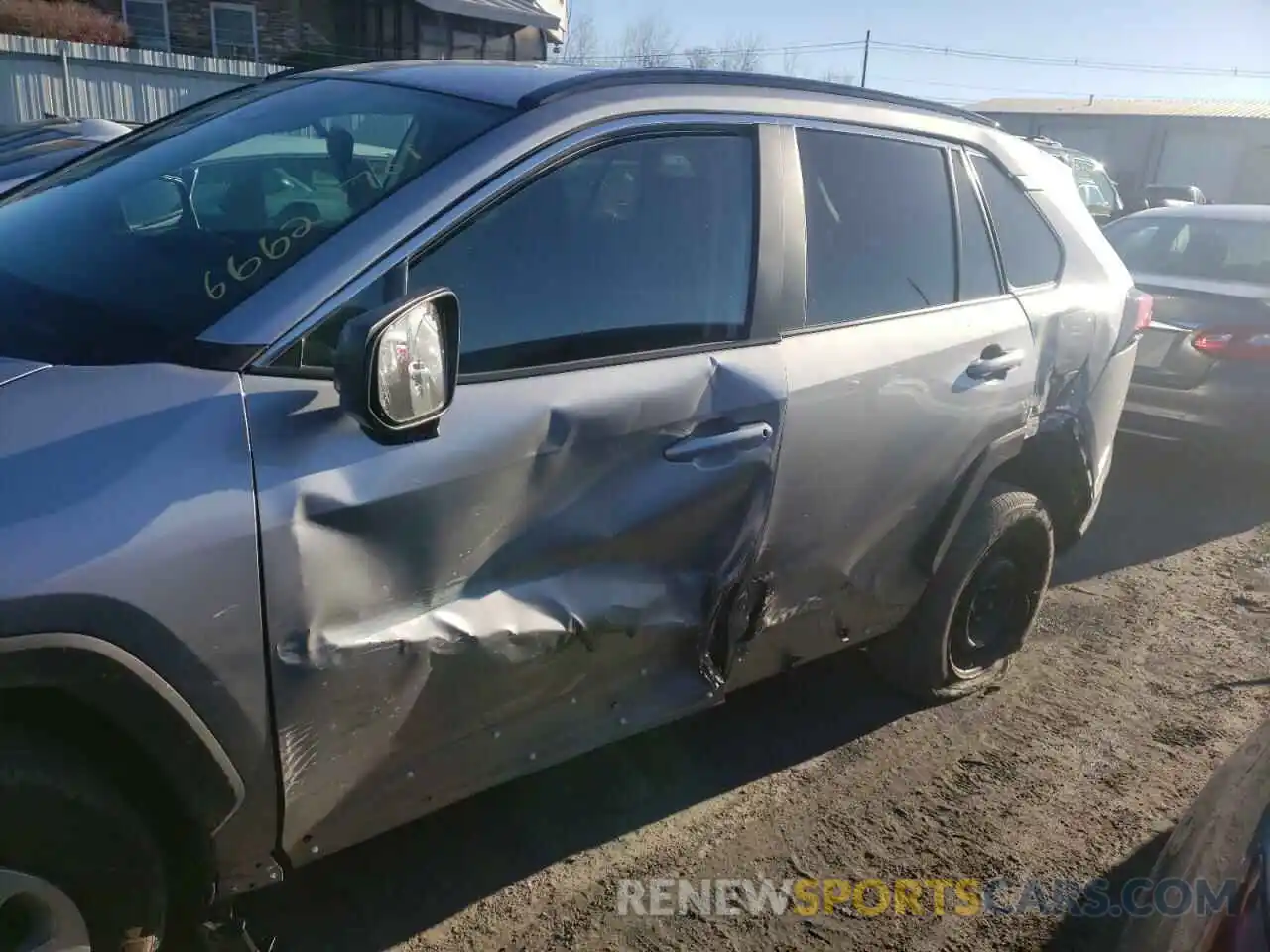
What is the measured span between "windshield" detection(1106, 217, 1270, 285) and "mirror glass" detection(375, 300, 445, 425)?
6.17m

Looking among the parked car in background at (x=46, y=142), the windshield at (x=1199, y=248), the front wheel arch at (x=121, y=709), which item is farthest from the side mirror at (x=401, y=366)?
the windshield at (x=1199, y=248)

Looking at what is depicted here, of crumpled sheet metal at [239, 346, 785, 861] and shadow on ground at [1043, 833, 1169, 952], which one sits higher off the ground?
crumpled sheet metal at [239, 346, 785, 861]

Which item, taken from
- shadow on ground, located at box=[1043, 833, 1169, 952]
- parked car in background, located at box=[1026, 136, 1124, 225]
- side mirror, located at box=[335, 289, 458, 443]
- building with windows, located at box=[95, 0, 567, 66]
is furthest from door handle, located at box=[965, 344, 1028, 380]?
building with windows, located at box=[95, 0, 567, 66]

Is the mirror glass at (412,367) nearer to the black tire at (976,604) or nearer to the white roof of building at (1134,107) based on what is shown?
the black tire at (976,604)

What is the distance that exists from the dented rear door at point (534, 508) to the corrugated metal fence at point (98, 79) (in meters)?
14.9

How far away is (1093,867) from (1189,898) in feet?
3.66

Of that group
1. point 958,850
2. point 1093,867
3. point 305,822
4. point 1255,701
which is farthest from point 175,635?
point 1255,701

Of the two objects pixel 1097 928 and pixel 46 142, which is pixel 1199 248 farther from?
pixel 46 142

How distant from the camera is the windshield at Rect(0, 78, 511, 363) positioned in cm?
202

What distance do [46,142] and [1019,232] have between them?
732 centimetres

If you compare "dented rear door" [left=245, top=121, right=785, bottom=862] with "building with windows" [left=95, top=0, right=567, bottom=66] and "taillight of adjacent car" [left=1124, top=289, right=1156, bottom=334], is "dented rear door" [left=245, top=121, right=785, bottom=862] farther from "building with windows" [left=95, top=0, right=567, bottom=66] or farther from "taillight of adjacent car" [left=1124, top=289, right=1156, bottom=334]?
"building with windows" [left=95, top=0, right=567, bottom=66]

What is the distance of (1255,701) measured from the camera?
13.1ft

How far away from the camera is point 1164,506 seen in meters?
6.26

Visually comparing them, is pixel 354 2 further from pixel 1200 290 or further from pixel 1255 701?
pixel 1255 701
